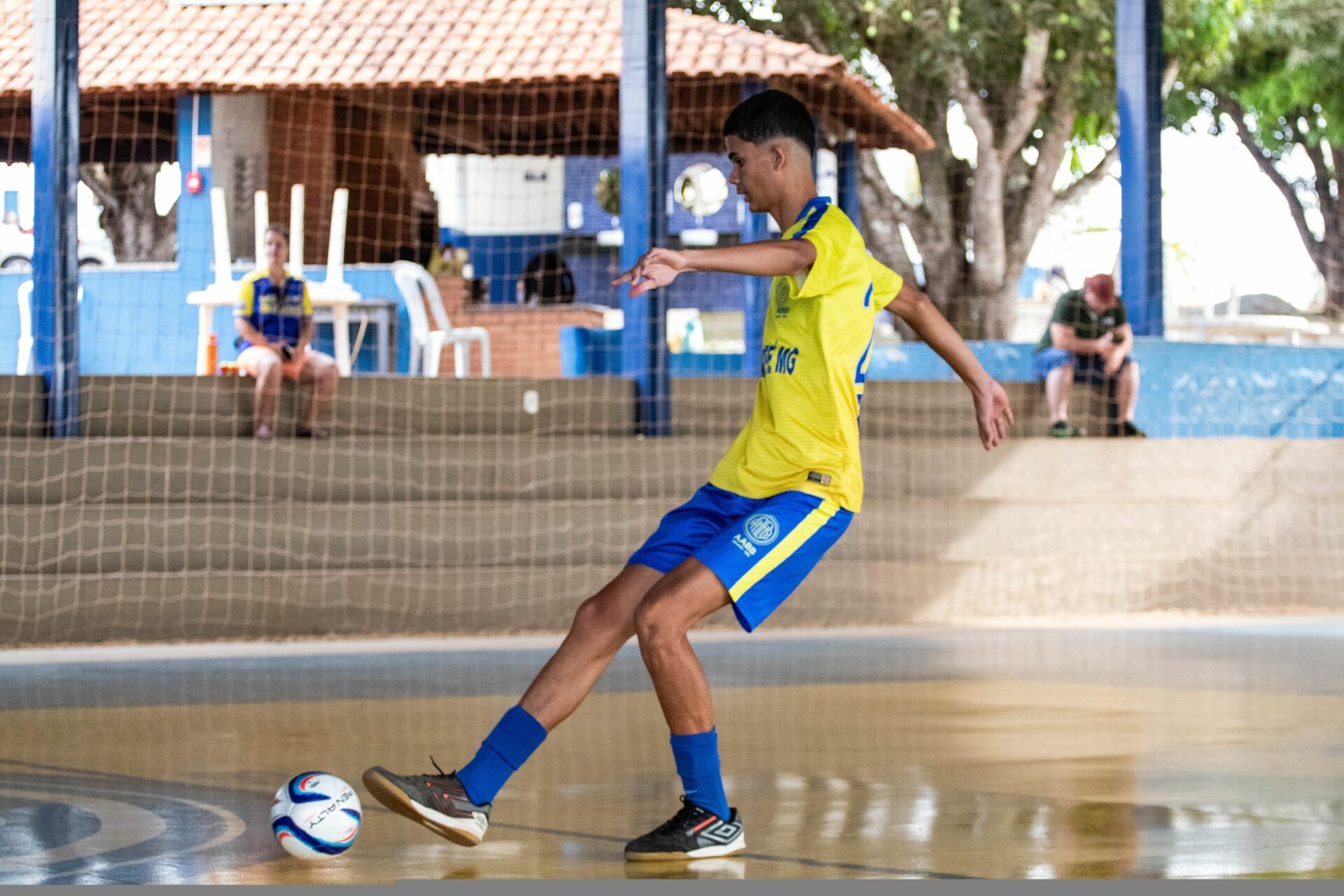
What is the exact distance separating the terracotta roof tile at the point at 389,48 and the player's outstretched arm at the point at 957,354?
1056 cm

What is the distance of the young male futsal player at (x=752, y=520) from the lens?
382 cm

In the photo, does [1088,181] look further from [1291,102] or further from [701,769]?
[701,769]

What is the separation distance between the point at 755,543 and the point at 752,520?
0.24ft

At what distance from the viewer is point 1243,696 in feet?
22.4

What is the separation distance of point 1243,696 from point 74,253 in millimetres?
6951

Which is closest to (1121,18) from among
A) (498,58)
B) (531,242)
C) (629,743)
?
(498,58)

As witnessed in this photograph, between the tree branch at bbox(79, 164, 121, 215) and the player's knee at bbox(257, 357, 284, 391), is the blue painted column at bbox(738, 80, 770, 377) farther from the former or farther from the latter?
the tree branch at bbox(79, 164, 121, 215)

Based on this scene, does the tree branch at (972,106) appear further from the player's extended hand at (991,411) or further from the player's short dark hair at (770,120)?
the player's short dark hair at (770,120)

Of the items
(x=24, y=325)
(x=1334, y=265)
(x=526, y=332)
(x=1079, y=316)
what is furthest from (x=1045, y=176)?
(x=24, y=325)

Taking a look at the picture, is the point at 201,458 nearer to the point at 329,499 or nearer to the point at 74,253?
the point at 329,499

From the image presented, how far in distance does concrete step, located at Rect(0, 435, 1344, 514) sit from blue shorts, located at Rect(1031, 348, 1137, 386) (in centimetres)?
80

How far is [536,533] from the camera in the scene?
9.65 m

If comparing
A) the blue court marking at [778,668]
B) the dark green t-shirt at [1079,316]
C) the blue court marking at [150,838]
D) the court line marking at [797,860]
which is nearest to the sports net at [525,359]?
the dark green t-shirt at [1079,316]

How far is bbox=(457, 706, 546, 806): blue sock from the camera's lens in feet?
12.6
